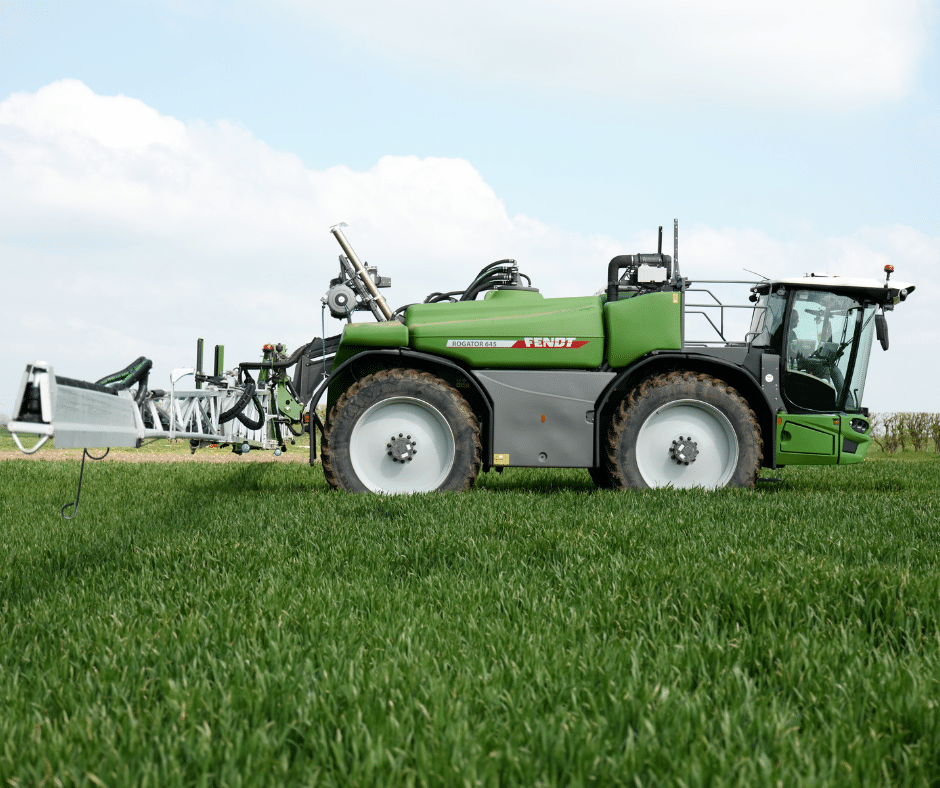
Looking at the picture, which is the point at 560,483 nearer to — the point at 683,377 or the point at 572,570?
the point at 683,377

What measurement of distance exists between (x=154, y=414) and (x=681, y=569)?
5.01m

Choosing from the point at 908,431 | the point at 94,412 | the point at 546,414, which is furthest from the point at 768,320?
the point at 908,431

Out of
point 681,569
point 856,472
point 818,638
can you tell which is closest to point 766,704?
point 818,638

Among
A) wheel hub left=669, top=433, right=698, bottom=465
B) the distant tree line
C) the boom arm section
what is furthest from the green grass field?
the distant tree line

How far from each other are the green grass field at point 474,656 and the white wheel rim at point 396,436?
2462 millimetres

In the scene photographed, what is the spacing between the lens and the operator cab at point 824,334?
26.9 ft

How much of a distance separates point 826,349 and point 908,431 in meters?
19.6

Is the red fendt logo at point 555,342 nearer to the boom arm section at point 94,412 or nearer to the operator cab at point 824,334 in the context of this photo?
the operator cab at point 824,334

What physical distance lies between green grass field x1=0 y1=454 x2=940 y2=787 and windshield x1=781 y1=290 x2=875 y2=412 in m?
3.25

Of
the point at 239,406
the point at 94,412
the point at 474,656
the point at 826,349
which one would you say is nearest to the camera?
the point at 474,656

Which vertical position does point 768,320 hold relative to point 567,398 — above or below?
above

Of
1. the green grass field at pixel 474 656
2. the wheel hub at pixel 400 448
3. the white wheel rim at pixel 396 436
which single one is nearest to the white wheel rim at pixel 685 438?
the white wheel rim at pixel 396 436

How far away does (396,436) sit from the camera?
7.62 metres

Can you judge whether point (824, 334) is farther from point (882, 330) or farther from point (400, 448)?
point (400, 448)
